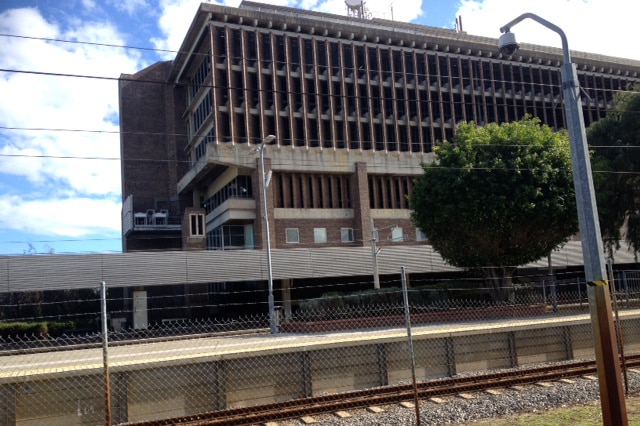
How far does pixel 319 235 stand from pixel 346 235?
248 centimetres

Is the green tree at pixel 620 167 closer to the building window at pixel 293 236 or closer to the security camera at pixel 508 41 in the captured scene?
the building window at pixel 293 236

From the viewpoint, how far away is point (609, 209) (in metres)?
34.1

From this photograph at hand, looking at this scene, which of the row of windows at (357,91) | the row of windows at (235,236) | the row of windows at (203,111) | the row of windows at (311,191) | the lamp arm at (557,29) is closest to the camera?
the lamp arm at (557,29)

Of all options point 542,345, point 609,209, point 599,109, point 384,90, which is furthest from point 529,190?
point 599,109

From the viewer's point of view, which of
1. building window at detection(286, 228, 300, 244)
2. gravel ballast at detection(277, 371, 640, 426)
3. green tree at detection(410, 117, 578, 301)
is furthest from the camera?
building window at detection(286, 228, 300, 244)

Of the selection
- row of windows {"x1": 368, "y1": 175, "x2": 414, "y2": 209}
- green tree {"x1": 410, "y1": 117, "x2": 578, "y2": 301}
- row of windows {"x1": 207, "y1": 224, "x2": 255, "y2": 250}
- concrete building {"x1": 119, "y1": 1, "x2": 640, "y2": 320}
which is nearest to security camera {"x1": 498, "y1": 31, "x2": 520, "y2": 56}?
green tree {"x1": 410, "y1": 117, "x2": 578, "y2": 301}

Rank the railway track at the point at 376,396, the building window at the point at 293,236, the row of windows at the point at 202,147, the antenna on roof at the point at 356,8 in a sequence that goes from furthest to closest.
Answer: the antenna on roof at the point at 356,8 → the row of windows at the point at 202,147 → the building window at the point at 293,236 → the railway track at the point at 376,396

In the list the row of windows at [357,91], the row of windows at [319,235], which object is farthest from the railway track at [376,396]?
the row of windows at [357,91]

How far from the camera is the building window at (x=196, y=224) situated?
49856 mm

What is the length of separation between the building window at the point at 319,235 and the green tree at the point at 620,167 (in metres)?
20.9

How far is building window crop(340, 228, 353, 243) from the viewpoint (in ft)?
157

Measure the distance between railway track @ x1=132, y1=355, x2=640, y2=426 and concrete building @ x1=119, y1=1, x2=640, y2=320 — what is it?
2860 cm

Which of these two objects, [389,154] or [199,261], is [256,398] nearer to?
[199,261]

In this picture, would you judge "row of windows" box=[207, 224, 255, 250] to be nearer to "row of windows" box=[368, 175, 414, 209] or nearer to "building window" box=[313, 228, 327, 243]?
"building window" box=[313, 228, 327, 243]
